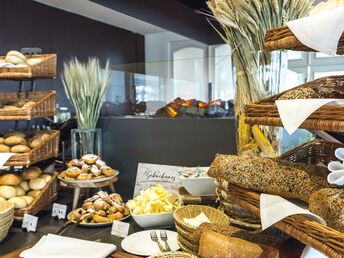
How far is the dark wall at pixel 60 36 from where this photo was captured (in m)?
3.33

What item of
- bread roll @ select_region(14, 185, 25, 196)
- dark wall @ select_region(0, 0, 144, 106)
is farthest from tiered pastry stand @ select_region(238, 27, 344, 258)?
dark wall @ select_region(0, 0, 144, 106)

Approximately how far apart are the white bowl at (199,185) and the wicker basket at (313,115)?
27.1 inches

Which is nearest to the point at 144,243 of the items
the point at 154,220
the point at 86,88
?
the point at 154,220

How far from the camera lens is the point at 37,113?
1682 millimetres

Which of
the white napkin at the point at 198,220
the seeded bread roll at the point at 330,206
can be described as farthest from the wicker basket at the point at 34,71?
the seeded bread roll at the point at 330,206

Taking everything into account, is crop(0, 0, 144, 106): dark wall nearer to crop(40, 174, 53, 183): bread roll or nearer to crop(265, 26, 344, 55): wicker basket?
crop(40, 174, 53, 183): bread roll

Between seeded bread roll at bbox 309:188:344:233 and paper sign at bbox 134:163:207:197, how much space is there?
1.18 m

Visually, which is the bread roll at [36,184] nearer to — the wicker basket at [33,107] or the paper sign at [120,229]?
the wicker basket at [33,107]

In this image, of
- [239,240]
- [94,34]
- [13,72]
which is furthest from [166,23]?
[239,240]

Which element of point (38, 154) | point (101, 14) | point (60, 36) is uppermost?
point (101, 14)

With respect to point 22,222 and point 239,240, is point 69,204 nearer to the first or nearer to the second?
point 22,222

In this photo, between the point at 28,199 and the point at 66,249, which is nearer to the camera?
the point at 66,249

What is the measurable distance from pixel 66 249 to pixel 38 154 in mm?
576

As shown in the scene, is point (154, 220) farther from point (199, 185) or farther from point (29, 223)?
point (29, 223)
